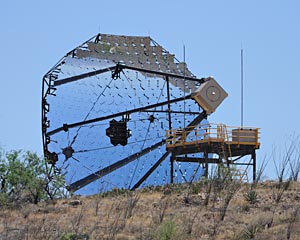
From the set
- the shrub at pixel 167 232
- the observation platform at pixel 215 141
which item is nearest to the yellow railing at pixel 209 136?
the observation platform at pixel 215 141

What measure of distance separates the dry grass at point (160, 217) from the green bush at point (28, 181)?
2605 mm

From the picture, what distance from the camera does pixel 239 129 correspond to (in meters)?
48.7

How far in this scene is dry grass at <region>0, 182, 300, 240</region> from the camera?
32.0m

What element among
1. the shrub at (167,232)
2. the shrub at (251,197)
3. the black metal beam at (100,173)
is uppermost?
the black metal beam at (100,173)

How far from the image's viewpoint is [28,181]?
156 feet

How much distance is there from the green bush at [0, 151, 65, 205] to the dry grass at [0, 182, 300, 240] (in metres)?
2.60

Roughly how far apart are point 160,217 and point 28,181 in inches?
563

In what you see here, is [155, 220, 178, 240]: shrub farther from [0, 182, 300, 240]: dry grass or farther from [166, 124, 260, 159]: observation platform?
[166, 124, 260, 159]: observation platform

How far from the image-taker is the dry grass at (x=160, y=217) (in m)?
32.0

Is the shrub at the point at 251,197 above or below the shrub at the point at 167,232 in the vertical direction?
above

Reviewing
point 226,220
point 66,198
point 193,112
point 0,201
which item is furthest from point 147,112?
point 226,220

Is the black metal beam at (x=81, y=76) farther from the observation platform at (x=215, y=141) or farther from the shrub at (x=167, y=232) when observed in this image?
the shrub at (x=167, y=232)

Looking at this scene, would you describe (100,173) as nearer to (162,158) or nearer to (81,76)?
(162,158)

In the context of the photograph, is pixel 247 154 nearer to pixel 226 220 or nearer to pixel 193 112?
pixel 193 112
